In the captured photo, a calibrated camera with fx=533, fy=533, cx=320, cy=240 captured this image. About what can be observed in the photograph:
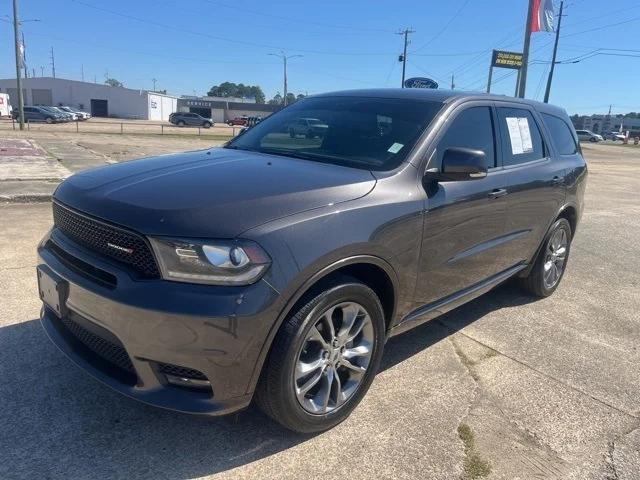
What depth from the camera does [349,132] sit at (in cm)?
362

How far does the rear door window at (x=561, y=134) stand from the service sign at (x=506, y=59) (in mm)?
43947

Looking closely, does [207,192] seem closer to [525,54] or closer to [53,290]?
[53,290]

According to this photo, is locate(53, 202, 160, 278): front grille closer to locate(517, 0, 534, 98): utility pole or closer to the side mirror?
the side mirror

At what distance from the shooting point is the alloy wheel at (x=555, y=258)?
507 centimetres

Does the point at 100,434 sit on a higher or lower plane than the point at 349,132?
lower

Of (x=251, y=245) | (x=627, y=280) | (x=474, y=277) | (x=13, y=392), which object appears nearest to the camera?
(x=251, y=245)

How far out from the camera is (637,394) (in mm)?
3490

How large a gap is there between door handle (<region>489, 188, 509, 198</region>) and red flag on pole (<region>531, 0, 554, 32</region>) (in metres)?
25.4

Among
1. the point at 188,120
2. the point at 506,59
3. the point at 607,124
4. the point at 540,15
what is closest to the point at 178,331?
the point at 540,15

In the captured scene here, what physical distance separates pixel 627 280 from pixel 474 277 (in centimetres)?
325

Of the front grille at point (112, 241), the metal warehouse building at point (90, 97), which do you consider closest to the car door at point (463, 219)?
the front grille at point (112, 241)

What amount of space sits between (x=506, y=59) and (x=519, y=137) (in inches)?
1842

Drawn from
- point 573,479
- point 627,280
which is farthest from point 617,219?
point 573,479

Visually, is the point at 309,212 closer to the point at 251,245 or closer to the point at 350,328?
the point at 251,245
